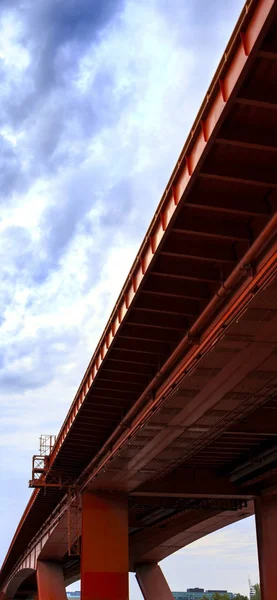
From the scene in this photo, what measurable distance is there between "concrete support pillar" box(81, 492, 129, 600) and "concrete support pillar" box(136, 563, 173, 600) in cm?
3478

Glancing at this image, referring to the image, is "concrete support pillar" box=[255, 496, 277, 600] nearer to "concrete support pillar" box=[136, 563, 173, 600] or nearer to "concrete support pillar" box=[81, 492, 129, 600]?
"concrete support pillar" box=[81, 492, 129, 600]

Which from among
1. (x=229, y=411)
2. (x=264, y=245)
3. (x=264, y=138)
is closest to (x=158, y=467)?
(x=229, y=411)

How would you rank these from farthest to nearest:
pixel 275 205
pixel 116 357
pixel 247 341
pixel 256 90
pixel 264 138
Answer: pixel 116 357 < pixel 247 341 < pixel 275 205 < pixel 264 138 < pixel 256 90

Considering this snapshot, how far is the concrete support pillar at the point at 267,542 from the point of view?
1358 inches

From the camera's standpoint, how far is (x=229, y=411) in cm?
2370

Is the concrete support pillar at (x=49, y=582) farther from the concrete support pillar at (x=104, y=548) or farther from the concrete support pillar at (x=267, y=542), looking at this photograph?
the concrete support pillar at (x=267, y=542)

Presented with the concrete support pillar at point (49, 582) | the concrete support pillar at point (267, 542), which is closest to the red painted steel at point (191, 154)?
the concrete support pillar at point (267, 542)

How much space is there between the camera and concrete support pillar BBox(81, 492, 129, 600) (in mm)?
32188

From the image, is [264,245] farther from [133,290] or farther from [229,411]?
[229,411]

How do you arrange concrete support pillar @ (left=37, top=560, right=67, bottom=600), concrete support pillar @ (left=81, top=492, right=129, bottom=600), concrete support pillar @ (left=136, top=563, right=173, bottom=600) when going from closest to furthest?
concrete support pillar @ (left=81, top=492, right=129, bottom=600), concrete support pillar @ (left=37, top=560, right=67, bottom=600), concrete support pillar @ (left=136, top=563, right=173, bottom=600)

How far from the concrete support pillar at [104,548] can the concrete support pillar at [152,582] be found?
34784 mm

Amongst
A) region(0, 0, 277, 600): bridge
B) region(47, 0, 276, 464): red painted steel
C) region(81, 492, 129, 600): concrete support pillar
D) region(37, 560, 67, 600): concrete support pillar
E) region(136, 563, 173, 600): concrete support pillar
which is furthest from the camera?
region(136, 563, 173, 600): concrete support pillar

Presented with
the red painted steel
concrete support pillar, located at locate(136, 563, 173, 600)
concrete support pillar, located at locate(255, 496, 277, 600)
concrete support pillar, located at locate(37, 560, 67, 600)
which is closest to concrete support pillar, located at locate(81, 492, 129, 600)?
concrete support pillar, located at locate(255, 496, 277, 600)

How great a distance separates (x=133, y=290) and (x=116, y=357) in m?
4.84
